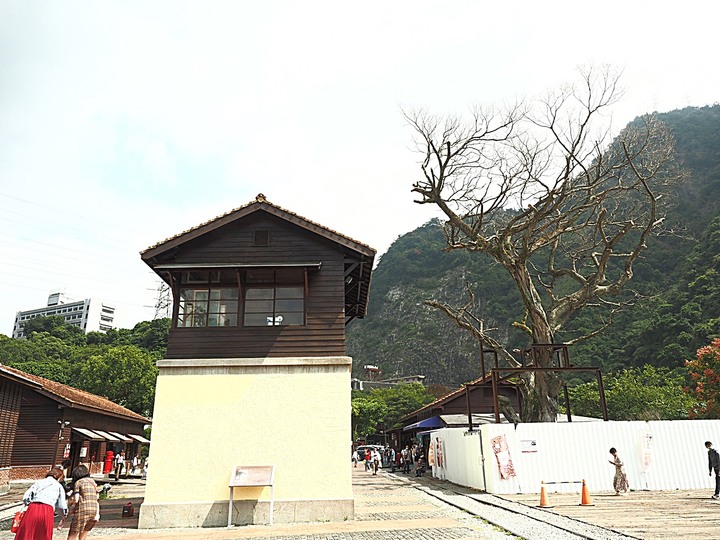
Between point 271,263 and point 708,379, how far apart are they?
22.2m

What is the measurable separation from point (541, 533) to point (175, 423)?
7.99 meters

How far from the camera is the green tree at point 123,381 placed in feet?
137

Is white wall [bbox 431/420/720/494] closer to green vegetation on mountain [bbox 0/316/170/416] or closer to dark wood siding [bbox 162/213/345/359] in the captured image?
dark wood siding [bbox 162/213/345/359]

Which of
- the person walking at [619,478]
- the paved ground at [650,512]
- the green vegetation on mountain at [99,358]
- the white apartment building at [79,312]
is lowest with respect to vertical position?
the paved ground at [650,512]

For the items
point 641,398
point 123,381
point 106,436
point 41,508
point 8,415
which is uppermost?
point 123,381

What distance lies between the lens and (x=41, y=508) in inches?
274

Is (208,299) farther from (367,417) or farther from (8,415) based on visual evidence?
(367,417)

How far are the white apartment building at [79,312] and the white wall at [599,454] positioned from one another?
457 ft

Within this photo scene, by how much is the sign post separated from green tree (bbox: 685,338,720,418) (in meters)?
22.0

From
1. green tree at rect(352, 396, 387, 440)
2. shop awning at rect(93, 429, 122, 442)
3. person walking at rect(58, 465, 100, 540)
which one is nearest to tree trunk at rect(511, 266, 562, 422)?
person walking at rect(58, 465, 100, 540)

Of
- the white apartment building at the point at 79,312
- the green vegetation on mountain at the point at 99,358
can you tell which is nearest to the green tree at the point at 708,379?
the green vegetation on mountain at the point at 99,358

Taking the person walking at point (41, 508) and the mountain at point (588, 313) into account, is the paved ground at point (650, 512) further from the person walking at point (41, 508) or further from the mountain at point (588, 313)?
the person walking at point (41, 508)

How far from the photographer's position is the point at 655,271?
55188 mm

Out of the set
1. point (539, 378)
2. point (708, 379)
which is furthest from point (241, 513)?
point (708, 379)
